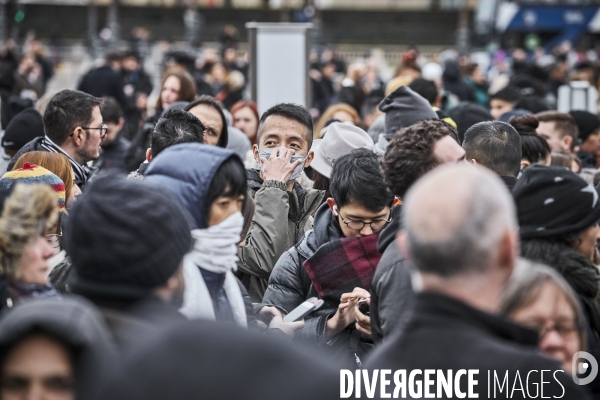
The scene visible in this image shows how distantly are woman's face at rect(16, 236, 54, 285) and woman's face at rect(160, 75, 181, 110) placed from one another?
556 centimetres

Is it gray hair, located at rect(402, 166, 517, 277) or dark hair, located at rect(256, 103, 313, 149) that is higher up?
gray hair, located at rect(402, 166, 517, 277)

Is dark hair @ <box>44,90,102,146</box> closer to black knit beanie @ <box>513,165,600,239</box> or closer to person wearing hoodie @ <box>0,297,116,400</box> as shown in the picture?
black knit beanie @ <box>513,165,600,239</box>

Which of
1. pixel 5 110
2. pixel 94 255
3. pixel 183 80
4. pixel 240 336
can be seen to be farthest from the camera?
pixel 5 110

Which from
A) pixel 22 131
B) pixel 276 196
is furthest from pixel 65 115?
pixel 276 196

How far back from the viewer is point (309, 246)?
463 centimetres

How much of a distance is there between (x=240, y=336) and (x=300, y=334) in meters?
2.32

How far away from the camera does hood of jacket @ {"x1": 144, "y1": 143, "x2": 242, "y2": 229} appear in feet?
11.0

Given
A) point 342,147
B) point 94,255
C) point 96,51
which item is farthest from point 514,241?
point 96,51

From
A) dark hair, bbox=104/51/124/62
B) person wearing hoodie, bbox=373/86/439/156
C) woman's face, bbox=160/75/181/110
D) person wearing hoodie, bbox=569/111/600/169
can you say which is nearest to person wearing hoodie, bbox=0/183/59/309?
person wearing hoodie, bbox=373/86/439/156

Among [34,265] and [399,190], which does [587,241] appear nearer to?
[399,190]

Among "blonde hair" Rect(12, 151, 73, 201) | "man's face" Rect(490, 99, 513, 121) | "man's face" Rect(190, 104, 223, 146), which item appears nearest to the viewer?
"blonde hair" Rect(12, 151, 73, 201)

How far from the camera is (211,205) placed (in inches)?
134

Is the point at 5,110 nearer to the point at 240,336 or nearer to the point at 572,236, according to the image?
the point at 572,236

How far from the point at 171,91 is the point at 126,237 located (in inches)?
243
